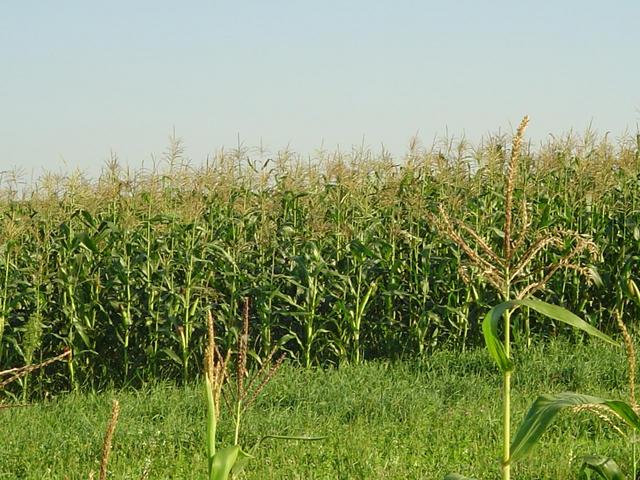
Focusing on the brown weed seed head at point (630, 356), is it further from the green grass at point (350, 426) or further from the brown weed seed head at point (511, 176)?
the green grass at point (350, 426)

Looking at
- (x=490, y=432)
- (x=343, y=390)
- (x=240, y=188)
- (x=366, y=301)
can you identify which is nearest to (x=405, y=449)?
(x=490, y=432)

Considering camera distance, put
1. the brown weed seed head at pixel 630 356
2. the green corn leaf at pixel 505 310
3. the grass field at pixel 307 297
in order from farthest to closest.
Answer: the grass field at pixel 307 297, the brown weed seed head at pixel 630 356, the green corn leaf at pixel 505 310

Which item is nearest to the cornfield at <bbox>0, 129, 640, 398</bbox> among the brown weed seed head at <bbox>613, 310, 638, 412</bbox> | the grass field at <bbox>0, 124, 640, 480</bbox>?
the grass field at <bbox>0, 124, 640, 480</bbox>

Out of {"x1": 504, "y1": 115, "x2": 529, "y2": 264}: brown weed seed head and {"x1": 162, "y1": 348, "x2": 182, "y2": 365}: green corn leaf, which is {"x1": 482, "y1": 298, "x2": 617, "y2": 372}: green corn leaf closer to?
{"x1": 504, "y1": 115, "x2": 529, "y2": 264}: brown weed seed head

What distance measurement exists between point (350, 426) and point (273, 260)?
10.8 ft

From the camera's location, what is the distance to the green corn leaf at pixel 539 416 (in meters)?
2.34

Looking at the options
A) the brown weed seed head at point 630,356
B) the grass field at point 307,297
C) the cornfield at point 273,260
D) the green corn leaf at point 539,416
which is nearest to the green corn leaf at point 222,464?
the green corn leaf at point 539,416

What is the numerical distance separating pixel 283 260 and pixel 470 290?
7.16 ft

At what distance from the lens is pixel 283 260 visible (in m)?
10.9

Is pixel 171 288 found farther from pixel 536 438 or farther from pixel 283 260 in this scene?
pixel 536 438

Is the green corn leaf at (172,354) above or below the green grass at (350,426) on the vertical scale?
above

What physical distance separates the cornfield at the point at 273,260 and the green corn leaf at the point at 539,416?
291 inches

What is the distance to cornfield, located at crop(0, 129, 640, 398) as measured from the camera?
1033cm

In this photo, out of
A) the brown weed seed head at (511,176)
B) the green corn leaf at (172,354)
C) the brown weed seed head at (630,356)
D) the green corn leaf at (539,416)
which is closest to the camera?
the brown weed seed head at (511,176)
